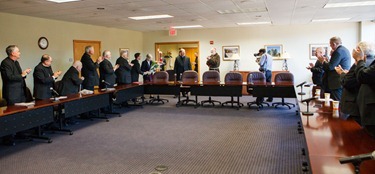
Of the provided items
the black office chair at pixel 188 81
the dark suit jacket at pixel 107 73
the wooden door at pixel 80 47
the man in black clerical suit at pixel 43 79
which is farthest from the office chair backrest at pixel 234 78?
the wooden door at pixel 80 47

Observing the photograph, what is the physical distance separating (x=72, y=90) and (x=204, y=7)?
3.44 m

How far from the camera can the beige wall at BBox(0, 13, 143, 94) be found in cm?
720

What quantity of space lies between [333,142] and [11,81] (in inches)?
198

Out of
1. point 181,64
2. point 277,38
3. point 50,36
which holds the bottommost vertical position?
point 181,64

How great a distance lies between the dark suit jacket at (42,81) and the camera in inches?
219

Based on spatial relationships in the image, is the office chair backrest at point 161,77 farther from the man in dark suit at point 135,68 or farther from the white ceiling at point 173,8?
the white ceiling at point 173,8

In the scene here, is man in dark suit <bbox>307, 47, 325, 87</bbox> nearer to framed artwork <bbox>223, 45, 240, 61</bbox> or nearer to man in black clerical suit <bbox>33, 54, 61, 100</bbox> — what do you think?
man in black clerical suit <bbox>33, 54, 61, 100</bbox>

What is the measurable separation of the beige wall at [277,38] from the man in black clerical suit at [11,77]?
7813 mm

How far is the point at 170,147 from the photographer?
179 inches

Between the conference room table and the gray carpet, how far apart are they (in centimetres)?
85

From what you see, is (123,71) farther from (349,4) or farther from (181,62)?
(349,4)

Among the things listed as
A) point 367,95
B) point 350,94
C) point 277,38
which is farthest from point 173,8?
point 277,38

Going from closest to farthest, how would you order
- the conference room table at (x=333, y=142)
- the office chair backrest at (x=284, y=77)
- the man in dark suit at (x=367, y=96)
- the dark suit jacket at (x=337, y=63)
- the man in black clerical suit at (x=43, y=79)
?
the conference room table at (x=333, y=142) → the man in dark suit at (x=367, y=96) → the dark suit jacket at (x=337, y=63) → the man in black clerical suit at (x=43, y=79) → the office chair backrest at (x=284, y=77)

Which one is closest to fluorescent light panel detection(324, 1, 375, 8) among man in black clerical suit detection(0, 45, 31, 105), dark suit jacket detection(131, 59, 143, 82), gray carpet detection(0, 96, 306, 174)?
gray carpet detection(0, 96, 306, 174)
